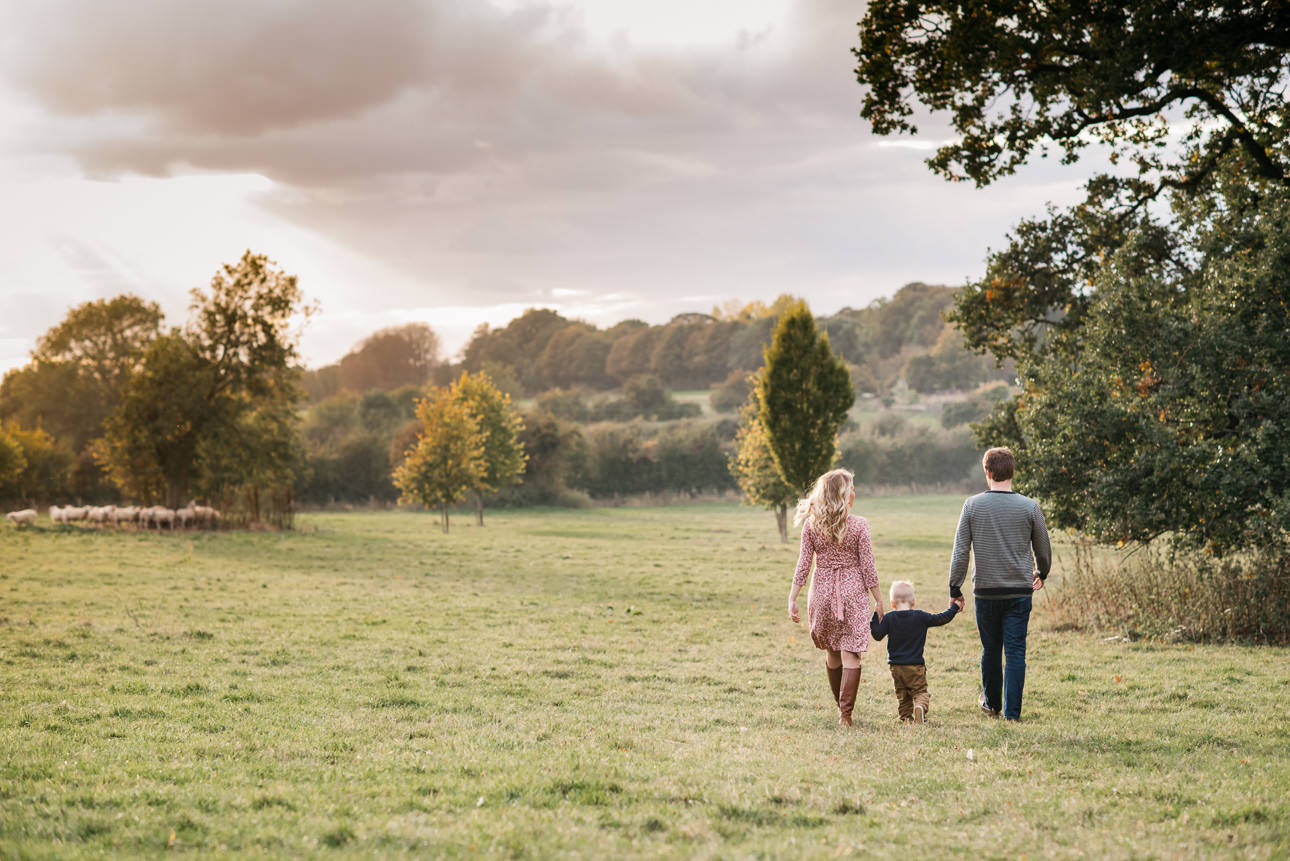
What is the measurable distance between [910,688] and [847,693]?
614mm

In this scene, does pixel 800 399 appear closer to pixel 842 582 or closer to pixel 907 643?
pixel 907 643

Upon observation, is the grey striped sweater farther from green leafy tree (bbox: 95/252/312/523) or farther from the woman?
green leafy tree (bbox: 95/252/312/523)

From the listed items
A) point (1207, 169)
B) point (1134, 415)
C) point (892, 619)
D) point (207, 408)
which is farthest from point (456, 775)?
point (207, 408)

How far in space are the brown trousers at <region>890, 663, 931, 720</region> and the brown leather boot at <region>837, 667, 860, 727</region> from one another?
422mm

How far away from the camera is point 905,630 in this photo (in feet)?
25.6

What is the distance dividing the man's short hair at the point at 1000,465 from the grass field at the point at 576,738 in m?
2.14

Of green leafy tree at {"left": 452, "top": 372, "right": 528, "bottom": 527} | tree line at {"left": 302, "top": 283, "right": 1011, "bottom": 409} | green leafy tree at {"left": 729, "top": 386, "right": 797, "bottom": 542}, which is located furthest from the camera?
tree line at {"left": 302, "top": 283, "right": 1011, "bottom": 409}

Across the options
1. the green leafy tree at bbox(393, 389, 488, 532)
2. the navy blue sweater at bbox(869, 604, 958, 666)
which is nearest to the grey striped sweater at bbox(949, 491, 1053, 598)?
the navy blue sweater at bbox(869, 604, 958, 666)

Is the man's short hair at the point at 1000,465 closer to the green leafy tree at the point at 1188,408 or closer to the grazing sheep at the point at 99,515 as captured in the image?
the green leafy tree at the point at 1188,408

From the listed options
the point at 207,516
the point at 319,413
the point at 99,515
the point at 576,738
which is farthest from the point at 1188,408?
the point at 319,413

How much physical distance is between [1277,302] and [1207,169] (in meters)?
3.93

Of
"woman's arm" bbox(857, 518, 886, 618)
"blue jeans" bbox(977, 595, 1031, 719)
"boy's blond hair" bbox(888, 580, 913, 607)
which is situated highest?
"woman's arm" bbox(857, 518, 886, 618)

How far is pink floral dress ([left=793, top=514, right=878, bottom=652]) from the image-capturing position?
25.1ft

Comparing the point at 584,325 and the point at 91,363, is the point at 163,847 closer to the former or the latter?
the point at 91,363
